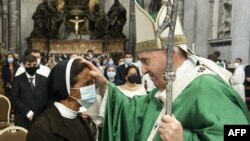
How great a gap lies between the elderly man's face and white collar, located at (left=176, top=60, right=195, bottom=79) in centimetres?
12

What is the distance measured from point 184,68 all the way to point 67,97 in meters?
0.91

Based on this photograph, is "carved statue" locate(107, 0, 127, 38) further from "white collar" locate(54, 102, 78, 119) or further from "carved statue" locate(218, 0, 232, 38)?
"white collar" locate(54, 102, 78, 119)

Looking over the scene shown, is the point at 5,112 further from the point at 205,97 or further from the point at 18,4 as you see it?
the point at 18,4

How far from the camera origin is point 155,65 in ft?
7.88

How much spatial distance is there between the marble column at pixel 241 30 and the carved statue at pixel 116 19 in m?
9.19

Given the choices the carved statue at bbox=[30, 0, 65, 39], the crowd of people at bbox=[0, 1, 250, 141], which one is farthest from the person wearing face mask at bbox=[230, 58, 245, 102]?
the carved statue at bbox=[30, 0, 65, 39]

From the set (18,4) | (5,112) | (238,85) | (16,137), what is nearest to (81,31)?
(18,4)

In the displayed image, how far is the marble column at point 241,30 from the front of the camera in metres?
11.6

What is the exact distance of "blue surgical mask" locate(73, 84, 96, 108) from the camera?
292 centimetres

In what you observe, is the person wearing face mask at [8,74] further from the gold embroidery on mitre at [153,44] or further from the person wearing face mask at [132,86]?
the gold embroidery on mitre at [153,44]

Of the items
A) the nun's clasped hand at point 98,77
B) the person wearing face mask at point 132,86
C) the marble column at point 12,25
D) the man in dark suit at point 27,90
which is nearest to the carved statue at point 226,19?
the person wearing face mask at point 132,86

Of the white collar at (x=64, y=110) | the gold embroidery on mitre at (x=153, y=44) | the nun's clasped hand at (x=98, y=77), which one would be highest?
the gold embroidery on mitre at (x=153, y=44)

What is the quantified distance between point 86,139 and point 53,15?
18.0 m

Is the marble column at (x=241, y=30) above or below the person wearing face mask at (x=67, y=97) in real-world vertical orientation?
above
